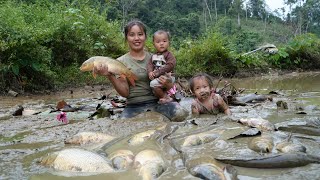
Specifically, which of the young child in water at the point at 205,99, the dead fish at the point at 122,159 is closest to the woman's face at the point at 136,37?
the young child in water at the point at 205,99

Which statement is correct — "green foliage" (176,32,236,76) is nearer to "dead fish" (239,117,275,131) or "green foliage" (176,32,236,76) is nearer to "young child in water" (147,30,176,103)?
"young child in water" (147,30,176,103)

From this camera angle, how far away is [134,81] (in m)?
4.92

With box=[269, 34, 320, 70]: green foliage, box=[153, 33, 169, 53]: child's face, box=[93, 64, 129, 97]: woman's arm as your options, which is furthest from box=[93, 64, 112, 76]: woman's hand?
box=[269, 34, 320, 70]: green foliage

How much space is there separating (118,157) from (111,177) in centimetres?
31

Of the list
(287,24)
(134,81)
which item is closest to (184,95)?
(134,81)

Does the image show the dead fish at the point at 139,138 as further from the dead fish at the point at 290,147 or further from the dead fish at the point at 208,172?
the dead fish at the point at 290,147

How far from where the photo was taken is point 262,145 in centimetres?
264

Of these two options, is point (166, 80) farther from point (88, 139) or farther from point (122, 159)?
point (122, 159)

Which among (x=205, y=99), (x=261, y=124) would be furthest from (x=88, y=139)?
(x=205, y=99)

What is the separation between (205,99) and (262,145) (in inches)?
90.2

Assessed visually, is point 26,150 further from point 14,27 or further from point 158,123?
point 14,27

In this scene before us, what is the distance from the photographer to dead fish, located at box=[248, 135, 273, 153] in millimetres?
2604

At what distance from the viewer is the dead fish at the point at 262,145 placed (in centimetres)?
260

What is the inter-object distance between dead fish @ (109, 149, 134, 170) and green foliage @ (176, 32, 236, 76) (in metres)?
11.6
